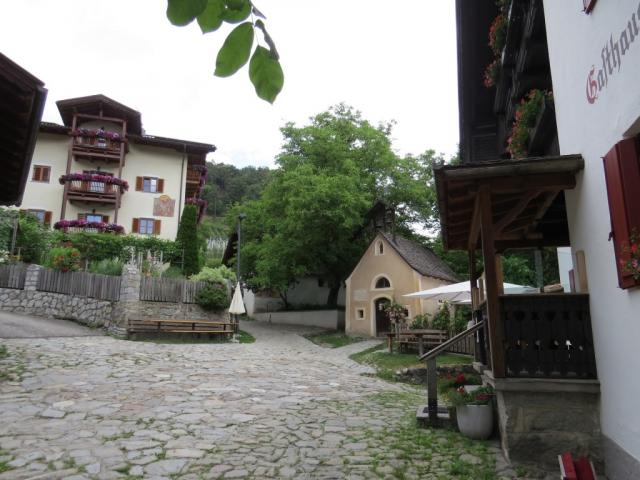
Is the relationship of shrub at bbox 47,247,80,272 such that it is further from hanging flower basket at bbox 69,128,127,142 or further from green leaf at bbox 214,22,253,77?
green leaf at bbox 214,22,253,77

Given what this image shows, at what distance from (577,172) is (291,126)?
27.4 m

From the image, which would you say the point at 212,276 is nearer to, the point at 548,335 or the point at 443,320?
the point at 443,320

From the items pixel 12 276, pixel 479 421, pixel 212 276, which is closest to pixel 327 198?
pixel 212 276

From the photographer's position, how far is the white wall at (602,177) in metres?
4.02

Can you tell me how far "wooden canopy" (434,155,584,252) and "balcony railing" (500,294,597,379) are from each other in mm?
1078

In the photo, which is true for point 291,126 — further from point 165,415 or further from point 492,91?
point 165,415

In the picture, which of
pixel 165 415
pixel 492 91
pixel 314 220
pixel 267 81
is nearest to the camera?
pixel 267 81

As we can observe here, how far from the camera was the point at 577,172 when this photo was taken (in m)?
5.41

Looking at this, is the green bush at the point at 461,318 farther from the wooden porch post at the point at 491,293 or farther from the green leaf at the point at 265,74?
the green leaf at the point at 265,74

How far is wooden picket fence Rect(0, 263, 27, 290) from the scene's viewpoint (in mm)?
19969

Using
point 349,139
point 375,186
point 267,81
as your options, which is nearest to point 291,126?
point 349,139

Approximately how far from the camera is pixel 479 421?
6082mm

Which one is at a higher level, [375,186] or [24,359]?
[375,186]

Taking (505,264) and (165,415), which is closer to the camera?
(165,415)
